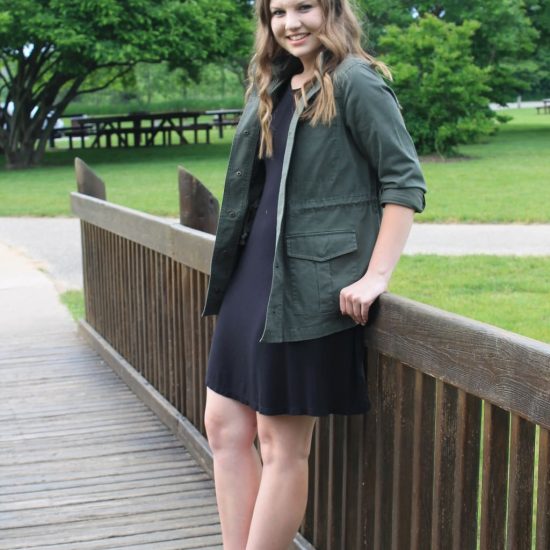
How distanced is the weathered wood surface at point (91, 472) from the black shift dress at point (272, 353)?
1157mm

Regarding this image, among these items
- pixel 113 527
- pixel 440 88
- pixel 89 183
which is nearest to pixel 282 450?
pixel 113 527

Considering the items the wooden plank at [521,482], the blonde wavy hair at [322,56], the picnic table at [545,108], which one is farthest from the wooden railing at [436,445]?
the picnic table at [545,108]

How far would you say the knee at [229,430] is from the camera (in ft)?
10.2

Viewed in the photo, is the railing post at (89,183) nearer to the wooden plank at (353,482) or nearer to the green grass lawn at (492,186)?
the wooden plank at (353,482)

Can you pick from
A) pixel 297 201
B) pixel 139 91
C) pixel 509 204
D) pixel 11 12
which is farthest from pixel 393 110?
pixel 139 91

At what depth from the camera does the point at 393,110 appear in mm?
2730

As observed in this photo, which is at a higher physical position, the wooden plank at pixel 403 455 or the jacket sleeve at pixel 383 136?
the jacket sleeve at pixel 383 136

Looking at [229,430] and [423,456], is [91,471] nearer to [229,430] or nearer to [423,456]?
[229,430]

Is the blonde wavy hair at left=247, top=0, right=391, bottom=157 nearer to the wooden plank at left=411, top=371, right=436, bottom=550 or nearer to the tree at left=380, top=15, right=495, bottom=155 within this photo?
the wooden plank at left=411, top=371, right=436, bottom=550

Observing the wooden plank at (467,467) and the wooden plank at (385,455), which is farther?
the wooden plank at (385,455)

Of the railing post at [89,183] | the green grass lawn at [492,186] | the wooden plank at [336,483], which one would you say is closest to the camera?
the wooden plank at [336,483]

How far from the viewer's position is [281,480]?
9.61 feet

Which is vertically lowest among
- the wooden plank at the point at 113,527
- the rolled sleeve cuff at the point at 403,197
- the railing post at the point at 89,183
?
the wooden plank at the point at 113,527

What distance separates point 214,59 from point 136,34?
12.1 feet
